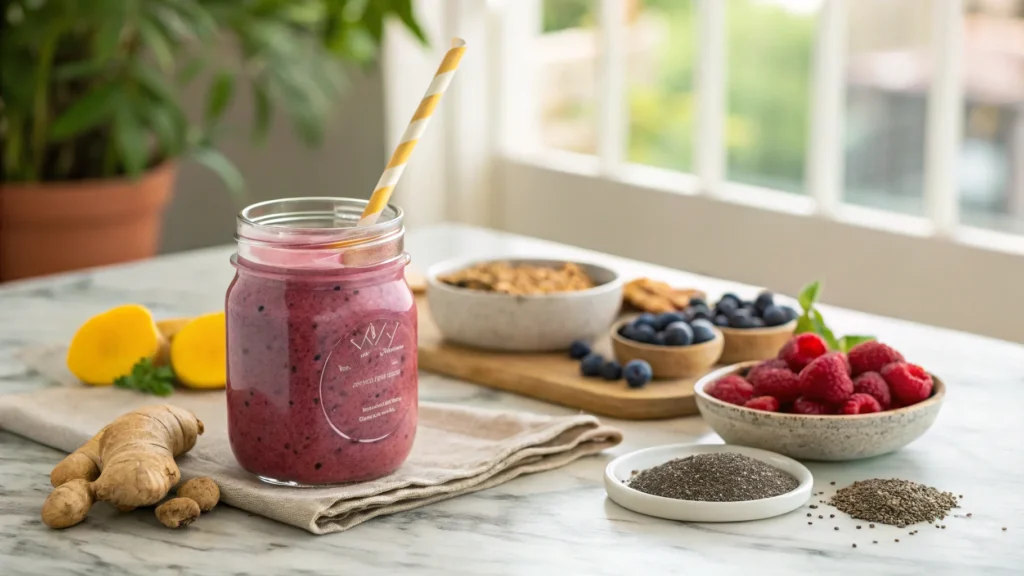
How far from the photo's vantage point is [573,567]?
97 cm

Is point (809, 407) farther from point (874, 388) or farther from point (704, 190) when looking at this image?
point (704, 190)

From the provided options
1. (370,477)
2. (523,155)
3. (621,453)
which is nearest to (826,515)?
(621,453)

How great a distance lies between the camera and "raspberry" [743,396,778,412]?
118 centimetres

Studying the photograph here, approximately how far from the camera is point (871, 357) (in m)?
1.21

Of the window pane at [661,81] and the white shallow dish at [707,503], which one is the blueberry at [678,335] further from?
the window pane at [661,81]

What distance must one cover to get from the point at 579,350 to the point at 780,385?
312mm

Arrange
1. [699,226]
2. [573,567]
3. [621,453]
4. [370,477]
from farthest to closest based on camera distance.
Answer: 1. [699,226]
2. [621,453]
3. [370,477]
4. [573,567]

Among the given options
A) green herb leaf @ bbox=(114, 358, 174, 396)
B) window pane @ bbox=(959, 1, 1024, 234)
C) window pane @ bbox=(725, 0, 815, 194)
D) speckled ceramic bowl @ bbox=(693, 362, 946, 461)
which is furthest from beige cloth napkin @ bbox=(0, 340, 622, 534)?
window pane @ bbox=(725, 0, 815, 194)

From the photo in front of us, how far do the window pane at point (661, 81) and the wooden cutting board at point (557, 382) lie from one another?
1545 mm

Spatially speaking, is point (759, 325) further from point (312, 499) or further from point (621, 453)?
point (312, 499)

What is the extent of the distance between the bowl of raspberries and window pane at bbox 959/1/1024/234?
4.37 feet

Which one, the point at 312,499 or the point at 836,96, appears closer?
the point at 312,499

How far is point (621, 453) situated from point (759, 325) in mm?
326

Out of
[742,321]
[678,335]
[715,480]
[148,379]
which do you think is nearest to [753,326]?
[742,321]
